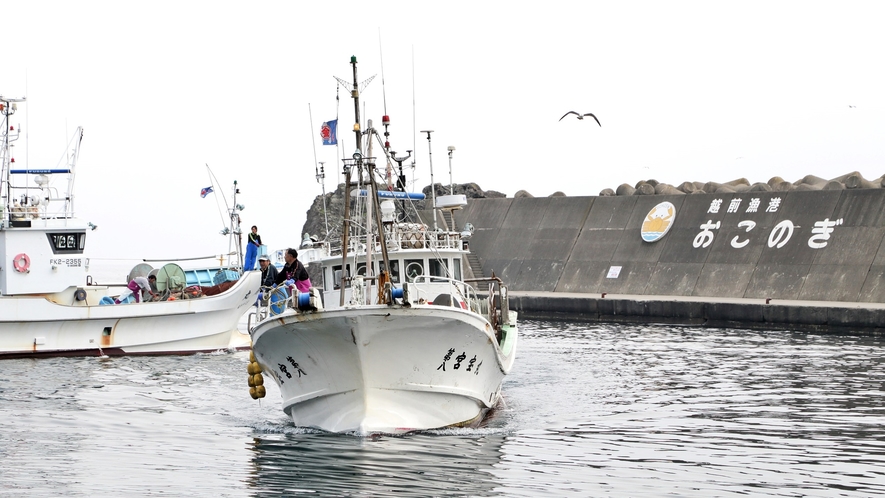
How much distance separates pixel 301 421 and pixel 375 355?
1.86 metres

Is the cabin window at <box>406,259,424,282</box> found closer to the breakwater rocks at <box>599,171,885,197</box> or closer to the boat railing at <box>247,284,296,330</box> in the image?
the boat railing at <box>247,284,296,330</box>

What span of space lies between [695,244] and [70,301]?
2007 cm

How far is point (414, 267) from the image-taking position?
16.7 meters

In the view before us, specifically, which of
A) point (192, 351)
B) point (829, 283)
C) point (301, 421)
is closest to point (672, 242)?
point (829, 283)

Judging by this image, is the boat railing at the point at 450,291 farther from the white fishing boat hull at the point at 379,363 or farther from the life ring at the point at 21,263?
the life ring at the point at 21,263

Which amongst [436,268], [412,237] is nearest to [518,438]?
[436,268]

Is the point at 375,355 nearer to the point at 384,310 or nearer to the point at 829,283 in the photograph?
the point at 384,310

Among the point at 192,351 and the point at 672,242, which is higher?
the point at 672,242

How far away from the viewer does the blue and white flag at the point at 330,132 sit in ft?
48.2

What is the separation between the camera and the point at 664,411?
51.5 ft

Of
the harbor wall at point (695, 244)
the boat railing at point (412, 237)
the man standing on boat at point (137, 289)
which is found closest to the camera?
the boat railing at point (412, 237)

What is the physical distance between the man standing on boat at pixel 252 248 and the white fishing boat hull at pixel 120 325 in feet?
5.23

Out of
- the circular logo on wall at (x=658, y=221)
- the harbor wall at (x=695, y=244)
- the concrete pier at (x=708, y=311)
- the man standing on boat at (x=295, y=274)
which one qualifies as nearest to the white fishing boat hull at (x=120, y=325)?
the concrete pier at (x=708, y=311)

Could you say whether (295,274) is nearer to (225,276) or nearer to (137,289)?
(137,289)
